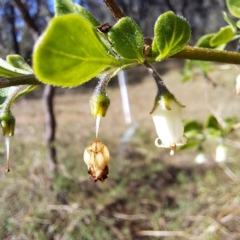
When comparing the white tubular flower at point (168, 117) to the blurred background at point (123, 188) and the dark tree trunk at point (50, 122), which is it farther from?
the dark tree trunk at point (50, 122)

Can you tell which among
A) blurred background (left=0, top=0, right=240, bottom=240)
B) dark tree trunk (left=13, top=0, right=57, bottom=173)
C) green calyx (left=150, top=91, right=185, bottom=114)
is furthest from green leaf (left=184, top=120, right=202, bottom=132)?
dark tree trunk (left=13, top=0, right=57, bottom=173)

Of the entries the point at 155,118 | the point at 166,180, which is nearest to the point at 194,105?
the point at 166,180

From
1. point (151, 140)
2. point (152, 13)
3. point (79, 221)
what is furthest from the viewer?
point (152, 13)

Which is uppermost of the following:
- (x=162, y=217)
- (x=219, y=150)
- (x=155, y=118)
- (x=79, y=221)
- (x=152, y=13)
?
(x=152, y=13)

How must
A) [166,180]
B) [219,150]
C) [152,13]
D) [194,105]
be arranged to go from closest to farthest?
[219,150] < [166,180] < [194,105] < [152,13]

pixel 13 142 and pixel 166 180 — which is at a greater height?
pixel 13 142

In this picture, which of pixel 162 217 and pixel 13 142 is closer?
pixel 162 217

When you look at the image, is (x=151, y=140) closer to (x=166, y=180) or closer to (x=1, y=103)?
(x=166, y=180)

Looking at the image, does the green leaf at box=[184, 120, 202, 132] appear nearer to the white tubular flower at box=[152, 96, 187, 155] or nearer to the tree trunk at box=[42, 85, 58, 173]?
the white tubular flower at box=[152, 96, 187, 155]
